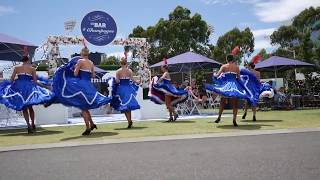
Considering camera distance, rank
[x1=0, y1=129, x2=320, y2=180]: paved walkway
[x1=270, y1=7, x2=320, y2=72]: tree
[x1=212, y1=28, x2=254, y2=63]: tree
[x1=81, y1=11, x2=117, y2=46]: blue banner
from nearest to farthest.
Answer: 1. [x1=0, y1=129, x2=320, y2=180]: paved walkway
2. [x1=81, y1=11, x2=117, y2=46]: blue banner
3. [x1=270, y1=7, x2=320, y2=72]: tree
4. [x1=212, y1=28, x2=254, y2=63]: tree

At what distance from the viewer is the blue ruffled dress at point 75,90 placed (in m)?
10.3

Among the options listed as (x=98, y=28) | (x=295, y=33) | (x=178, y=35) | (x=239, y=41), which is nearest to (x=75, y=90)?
(x=98, y=28)

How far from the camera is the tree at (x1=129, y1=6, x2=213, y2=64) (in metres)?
46.3

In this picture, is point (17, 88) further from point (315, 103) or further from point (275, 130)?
point (315, 103)

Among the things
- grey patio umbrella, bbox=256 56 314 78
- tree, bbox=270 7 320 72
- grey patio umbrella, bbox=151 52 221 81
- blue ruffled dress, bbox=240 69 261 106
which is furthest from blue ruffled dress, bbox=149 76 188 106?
tree, bbox=270 7 320 72

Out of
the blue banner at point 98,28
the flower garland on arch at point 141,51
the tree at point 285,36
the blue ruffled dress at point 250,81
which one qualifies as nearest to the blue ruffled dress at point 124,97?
the blue ruffled dress at point 250,81

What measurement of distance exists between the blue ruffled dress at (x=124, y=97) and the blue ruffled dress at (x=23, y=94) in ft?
5.70

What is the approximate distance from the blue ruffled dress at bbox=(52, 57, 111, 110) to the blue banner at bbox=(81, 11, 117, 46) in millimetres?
7640

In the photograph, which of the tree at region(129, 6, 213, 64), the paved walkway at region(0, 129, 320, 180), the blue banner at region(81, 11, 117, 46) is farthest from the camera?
the tree at region(129, 6, 213, 64)

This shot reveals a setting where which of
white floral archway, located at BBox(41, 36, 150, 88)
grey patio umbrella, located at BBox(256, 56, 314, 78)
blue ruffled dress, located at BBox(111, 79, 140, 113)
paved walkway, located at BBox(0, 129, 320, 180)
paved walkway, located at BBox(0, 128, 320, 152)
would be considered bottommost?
paved walkway, located at BBox(0, 129, 320, 180)

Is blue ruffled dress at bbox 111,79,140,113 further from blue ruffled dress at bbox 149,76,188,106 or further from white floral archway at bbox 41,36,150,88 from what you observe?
white floral archway at bbox 41,36,150,88

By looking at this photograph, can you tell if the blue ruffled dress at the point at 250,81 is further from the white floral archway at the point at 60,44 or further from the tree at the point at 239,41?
the tree at the point at 239,41

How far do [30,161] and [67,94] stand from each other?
3.78 metres

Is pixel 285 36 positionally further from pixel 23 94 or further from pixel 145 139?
pixel 145 139
